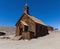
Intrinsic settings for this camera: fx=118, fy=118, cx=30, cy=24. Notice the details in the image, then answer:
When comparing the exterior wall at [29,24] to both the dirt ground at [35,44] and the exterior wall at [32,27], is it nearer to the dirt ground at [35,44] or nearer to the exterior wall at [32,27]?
the exterior wall at [32,27]

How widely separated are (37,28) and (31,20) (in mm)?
2782

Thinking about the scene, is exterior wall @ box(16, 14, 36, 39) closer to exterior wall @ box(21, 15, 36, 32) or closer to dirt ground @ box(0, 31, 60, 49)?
exterior wall @ box(21, 15, 36, 32)

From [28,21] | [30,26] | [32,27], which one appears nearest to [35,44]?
[32,27]

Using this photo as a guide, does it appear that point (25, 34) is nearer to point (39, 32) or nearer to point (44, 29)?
point (39, 32)

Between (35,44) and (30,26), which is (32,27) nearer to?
(30,26)

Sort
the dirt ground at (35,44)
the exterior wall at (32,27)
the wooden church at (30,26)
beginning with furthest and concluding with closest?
the wooden church at (30,26) → the exterior wall at (32,27) → the dirt ground at (35,44)

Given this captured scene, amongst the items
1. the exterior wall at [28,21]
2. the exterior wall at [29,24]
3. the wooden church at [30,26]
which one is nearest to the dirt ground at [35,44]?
the exterior wall at [29,24]

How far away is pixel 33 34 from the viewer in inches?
1240

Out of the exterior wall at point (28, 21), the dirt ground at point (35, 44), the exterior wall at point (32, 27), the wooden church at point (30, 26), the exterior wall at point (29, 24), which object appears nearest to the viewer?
the dirt ground at point (35, 44)

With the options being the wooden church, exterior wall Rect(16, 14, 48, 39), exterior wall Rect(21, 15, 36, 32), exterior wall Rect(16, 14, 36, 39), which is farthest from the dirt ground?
exterior wall Rect(21, 15, 36, 32)

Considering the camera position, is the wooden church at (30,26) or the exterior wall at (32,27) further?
the wooden church at (30,26)

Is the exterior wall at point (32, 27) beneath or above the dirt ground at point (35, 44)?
above

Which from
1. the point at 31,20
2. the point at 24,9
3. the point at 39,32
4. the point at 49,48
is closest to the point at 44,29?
the point at 39,32

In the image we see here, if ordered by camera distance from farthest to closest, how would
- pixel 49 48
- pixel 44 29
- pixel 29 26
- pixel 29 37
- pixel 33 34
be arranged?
pixel 44 29 → pixel 29 26 → pixel 33 34 → pixel 29 37 → pixel 49 48
